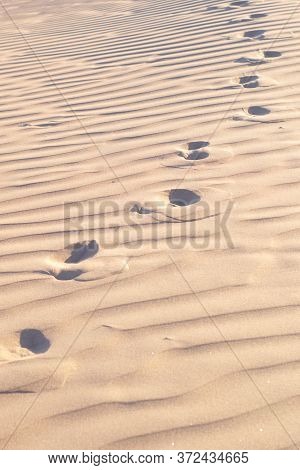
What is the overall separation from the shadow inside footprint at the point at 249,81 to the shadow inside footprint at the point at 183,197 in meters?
1.72

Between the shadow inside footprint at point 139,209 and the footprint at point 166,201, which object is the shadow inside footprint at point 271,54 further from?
the shadow inside footprint at point 139,209

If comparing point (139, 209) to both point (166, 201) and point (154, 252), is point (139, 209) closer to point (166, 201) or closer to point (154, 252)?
point (166, 201)

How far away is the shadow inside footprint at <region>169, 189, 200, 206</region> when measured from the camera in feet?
11.2

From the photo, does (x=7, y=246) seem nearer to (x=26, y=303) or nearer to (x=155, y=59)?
(x=26, y=303)

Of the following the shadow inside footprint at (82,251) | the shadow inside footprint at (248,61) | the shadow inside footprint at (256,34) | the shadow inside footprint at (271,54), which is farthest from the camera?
the shadow inside footprint at (256,34)

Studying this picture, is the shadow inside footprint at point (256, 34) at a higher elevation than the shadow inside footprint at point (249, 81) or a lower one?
higher

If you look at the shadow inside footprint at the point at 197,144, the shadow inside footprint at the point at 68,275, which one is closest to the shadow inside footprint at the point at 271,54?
the shadow inside footprint at the point at 197,144

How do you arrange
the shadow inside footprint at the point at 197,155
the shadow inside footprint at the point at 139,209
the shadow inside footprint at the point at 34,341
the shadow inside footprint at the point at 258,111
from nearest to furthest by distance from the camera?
the shadow inside footprint at the point at 34,341, the shadow inside footprint at the point at 139,209, the shadow inside footprint at the point at 197,155, the shadow inside footprint at the point at 258,111

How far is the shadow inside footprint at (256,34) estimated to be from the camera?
5.91 metres

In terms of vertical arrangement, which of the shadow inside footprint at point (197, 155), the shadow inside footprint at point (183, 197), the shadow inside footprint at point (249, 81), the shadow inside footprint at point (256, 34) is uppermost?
the shadow inside footprint at point (256, 34)

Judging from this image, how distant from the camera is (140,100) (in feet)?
15.9

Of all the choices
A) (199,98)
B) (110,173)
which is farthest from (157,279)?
(199,98)

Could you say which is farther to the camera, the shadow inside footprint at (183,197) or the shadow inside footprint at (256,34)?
the shadow inside footprint at (256,34)

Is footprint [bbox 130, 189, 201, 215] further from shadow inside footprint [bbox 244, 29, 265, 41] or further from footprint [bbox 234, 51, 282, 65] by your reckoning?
shadow inside footprint [bbox 244, 29, 265, 41]
